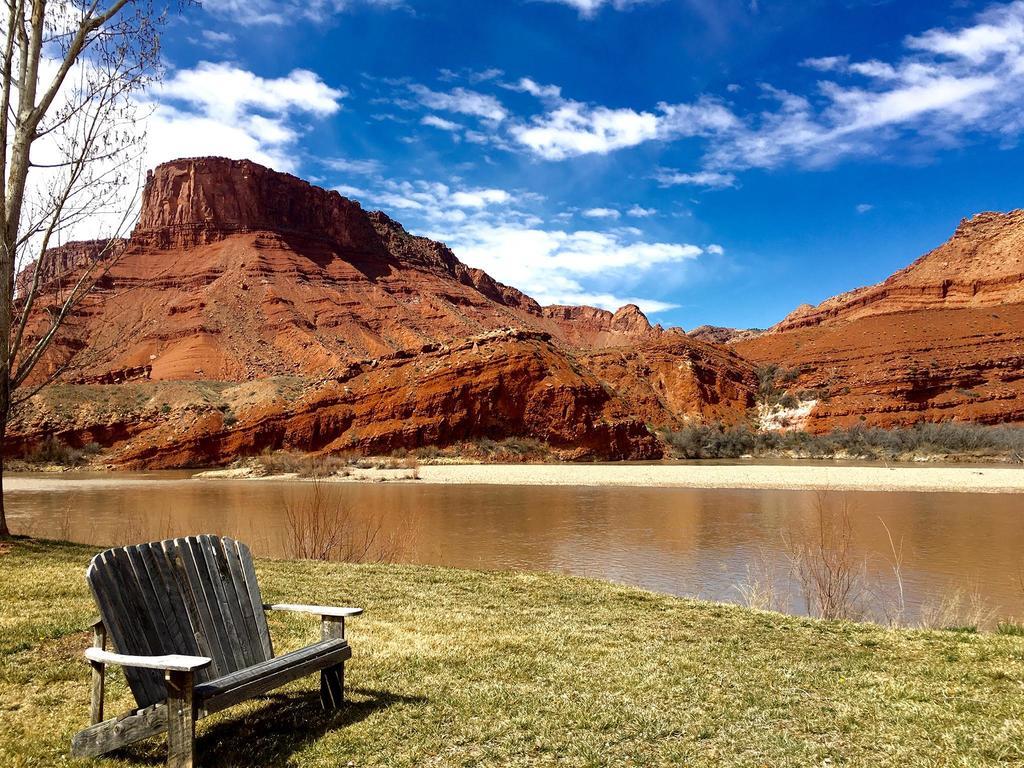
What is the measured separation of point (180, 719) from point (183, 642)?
0.63 meters

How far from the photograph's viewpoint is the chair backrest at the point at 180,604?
146 inches

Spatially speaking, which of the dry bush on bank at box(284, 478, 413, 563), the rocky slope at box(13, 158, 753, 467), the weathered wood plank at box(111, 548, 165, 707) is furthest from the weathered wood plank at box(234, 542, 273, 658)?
the rocky slope at box(13, 158, 753, 467)

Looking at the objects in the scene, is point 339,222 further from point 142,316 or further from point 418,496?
point 418,496

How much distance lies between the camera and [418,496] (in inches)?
→ 1142

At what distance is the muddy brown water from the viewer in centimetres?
1227

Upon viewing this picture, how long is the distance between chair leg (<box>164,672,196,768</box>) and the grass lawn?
0.38 meters

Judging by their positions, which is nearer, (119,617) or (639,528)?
(119,617)

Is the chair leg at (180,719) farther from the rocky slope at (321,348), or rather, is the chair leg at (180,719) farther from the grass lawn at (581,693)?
the rocky slope at (321,348)

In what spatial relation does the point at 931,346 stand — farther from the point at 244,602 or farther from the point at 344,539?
the point at 244,602

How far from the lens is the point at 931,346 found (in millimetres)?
73500

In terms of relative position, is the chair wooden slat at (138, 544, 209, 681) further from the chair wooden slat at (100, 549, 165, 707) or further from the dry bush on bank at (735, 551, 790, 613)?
the dry bush on bank at (735, 551, 790, 613)

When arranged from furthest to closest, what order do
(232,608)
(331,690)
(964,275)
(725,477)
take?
(964,275) → (725,477) → (331,690) → (232,608)

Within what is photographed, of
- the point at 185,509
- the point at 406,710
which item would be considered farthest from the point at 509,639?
the point at 185,509

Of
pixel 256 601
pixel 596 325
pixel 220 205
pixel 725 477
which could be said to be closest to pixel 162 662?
pixel 256 601
